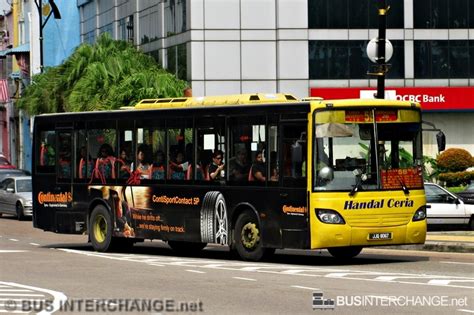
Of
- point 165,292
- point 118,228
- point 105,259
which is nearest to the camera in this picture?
point 165,292

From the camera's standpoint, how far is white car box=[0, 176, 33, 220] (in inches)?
1766

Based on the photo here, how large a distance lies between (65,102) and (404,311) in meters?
42.9

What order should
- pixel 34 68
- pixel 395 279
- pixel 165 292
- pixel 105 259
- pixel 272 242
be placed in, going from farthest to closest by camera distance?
pixel 34 68
pixel 105 259
pixel 272 242
pixel 395 279
pixel 165 292

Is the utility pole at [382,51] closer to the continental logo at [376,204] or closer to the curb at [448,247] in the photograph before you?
the curb at [448,247]

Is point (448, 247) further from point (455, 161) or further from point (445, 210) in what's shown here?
point (455, 161)

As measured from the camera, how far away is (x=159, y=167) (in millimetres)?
25516

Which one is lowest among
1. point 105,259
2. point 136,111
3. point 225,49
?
point 105,259

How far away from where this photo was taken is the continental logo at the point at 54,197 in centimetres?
2818

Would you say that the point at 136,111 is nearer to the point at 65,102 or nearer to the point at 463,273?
the point at 463,273

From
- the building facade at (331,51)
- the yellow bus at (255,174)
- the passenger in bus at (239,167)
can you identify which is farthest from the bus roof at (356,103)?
the building facade at (331,51)

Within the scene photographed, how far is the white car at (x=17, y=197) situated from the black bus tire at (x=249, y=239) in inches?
872

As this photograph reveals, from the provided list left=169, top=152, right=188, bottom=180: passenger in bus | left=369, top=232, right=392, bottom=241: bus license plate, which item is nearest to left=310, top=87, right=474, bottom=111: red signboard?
left=169, top=152, right=188, bottom=180: passenger in bus

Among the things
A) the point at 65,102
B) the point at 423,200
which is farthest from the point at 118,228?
the point at 65,102

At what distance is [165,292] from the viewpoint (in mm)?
16844
